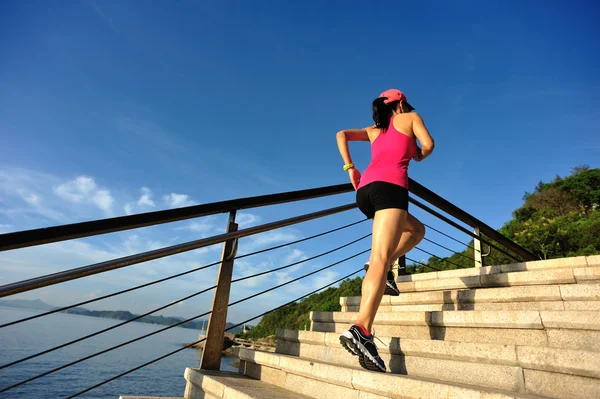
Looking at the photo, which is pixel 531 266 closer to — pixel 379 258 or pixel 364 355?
pixel 379 258

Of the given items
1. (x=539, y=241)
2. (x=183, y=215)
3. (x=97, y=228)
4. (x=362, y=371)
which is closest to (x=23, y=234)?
(x=97, y=228)

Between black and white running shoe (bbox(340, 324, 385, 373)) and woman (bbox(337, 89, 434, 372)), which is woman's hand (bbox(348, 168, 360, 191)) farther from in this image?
black and white running shoe (bbox(340, 324, 385, 373))

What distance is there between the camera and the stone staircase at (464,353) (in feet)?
4.69

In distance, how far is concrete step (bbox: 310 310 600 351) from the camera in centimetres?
166

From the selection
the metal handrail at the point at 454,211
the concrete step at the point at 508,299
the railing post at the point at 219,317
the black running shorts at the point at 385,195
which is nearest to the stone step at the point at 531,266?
the concrete step at the point at 508,299

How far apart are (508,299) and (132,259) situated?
101 inches

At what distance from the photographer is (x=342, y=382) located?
5.76 feet

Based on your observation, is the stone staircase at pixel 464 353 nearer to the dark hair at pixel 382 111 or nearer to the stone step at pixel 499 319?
the stone step at pixel 499 319

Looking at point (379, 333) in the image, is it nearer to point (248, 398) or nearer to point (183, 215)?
point (248, 398)

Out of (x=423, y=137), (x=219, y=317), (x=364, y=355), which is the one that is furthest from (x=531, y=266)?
(x=219, y=317)

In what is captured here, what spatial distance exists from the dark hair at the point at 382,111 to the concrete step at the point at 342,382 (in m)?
1.53

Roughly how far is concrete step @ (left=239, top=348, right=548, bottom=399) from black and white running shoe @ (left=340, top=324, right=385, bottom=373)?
58 millimetres

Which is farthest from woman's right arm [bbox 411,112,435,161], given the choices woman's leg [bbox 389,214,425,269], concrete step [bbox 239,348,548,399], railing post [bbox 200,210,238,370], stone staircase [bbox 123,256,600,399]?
railing post [bbox 200,210,238,370]

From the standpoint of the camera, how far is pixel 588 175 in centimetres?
4141
